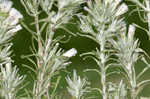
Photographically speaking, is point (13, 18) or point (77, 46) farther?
point (77, 46)

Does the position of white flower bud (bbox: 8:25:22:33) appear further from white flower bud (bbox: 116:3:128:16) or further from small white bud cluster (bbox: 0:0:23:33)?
white flower bud (bbox: 116:3:128:16)

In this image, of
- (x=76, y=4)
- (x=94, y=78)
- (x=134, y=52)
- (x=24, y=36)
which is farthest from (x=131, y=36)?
(x=24, y=36)

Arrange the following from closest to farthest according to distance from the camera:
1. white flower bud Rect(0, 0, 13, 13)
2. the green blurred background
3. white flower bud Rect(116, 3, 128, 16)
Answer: white flower bud Rect(0, 0, 13, 13) < white flower bud Rect(116, 3, 128, 16) < the green blurred background

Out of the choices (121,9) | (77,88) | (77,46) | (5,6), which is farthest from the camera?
(77,46)

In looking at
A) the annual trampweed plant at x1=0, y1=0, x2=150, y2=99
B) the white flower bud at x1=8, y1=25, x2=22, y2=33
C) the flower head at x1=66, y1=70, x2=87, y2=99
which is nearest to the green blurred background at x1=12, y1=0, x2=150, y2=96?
the flower head at x1=66, y1=70, x2=87, y2=99

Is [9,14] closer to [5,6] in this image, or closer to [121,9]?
[5,6]

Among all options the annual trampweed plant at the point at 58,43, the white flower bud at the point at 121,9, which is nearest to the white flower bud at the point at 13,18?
the annual trampweed plant at the point at 58,43

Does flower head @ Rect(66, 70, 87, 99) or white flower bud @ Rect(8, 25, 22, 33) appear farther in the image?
flower head @ Rect(66, 70, 87, 99)

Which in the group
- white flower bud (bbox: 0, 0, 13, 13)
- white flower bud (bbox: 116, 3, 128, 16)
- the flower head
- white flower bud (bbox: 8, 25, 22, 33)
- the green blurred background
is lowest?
the flower head

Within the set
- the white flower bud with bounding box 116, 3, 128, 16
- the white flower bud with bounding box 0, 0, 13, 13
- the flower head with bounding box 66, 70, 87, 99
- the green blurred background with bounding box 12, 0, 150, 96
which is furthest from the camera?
the green blurred background with bounding box 12, 0, 150, 96

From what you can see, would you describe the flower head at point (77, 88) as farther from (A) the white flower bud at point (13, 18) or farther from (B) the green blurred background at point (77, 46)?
(B) the green blurred background at point (77, 46)

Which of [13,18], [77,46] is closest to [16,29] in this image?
[13,18]

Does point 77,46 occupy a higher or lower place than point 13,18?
higher
